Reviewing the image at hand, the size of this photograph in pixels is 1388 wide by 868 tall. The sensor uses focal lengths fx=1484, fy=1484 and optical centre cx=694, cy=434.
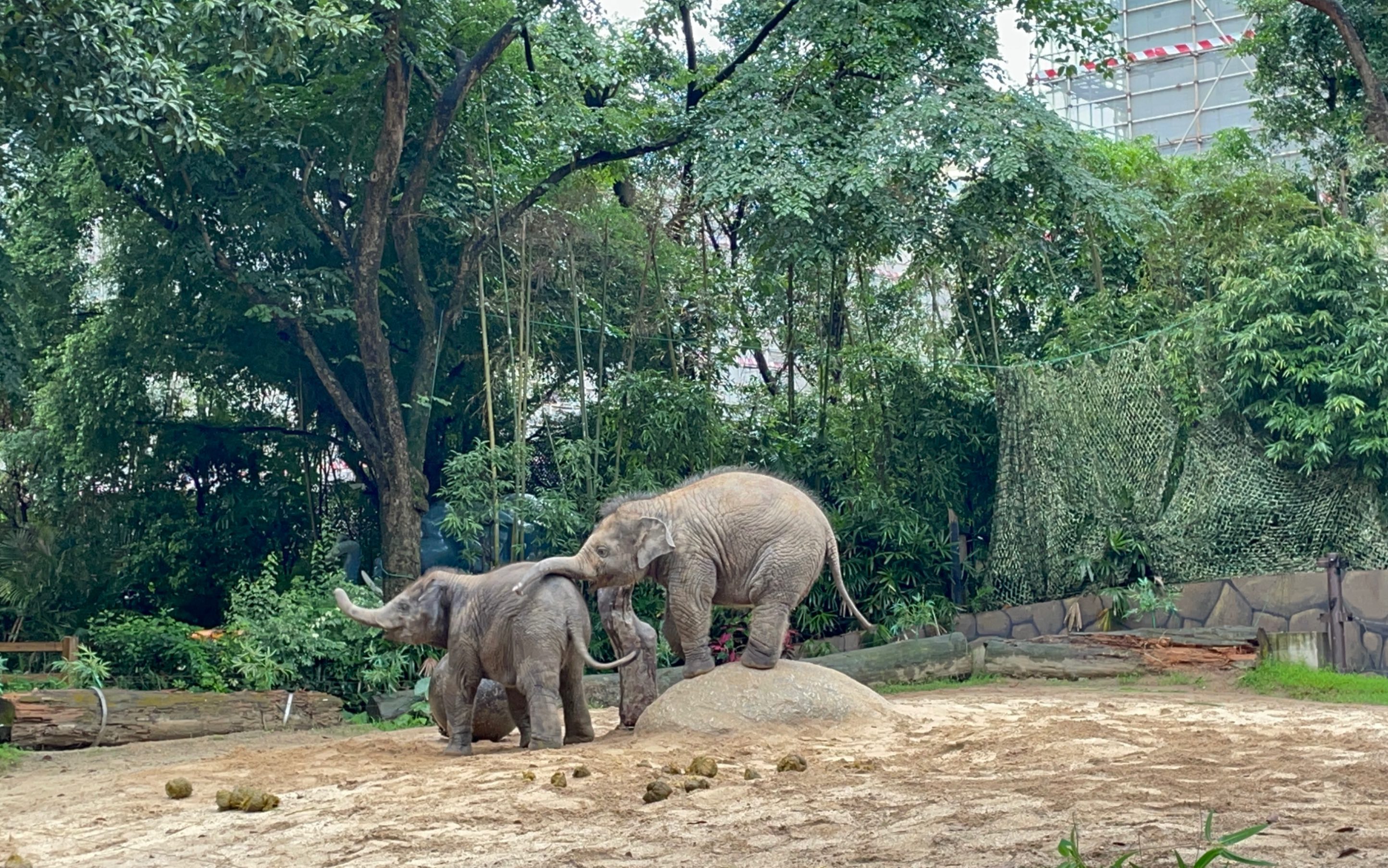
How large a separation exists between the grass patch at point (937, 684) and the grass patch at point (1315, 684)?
224cm

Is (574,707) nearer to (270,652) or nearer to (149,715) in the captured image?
(149,715)

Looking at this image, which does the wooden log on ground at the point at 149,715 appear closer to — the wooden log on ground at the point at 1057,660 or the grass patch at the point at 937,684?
the grass patch at the point at 937,684

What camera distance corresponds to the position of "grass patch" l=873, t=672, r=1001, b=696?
1316 cm

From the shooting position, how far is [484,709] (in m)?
9.84

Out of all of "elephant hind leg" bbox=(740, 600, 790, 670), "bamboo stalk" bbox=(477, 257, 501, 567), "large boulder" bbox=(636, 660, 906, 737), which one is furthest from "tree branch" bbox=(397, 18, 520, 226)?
"large boulder" bbox=(636, 660, 906, 737)

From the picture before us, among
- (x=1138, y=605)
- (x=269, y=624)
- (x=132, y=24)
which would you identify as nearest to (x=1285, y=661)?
(x=1138, y=605)

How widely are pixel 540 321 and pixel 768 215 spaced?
3153 millimetres

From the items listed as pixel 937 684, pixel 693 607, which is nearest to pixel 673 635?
pixel 693 607

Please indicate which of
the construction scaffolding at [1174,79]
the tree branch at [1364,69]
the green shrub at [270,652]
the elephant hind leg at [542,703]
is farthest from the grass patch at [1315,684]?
the construction scaffolding at [1174,79]

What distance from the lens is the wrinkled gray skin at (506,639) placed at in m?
9.12

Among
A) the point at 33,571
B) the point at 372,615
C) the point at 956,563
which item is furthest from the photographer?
the point at 33,571

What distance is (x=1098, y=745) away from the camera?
788 cm

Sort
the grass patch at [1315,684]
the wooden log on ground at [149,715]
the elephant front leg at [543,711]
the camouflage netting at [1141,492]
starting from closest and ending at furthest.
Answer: the elephant front leg at [543,711]
the wooden log on ground at [149,715]
the grass patch at [1315,684]
the camouflage netting at [1141,492]

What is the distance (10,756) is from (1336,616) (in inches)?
423
